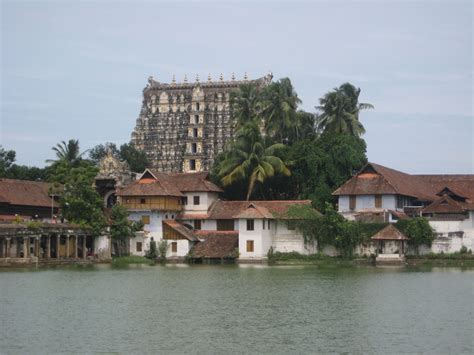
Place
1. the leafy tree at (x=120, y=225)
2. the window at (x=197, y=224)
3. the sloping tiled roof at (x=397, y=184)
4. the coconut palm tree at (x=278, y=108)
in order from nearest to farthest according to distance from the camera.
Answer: the sloping tiled roof at (x=397, y=184) → the leafy tree at (x=120, y=225) → the window at (x=197, y=224) → the coconut palm tree at (x=278, y=108)

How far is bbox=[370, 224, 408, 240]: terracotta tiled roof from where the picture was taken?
5938 centimetres

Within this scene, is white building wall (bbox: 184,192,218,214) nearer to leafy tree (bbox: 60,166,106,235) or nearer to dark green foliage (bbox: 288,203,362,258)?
leafy tree (bbox: 60,166,106,235)

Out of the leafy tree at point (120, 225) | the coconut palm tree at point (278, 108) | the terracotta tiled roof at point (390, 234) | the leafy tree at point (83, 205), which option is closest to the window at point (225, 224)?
the leafy tree at point (120, 225)

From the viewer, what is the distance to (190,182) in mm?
69250

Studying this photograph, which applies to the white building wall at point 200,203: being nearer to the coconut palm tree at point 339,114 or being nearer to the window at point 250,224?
the window at point 250,224

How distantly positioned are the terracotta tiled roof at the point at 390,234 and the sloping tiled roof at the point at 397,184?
3501mm

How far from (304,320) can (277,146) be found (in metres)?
39.6

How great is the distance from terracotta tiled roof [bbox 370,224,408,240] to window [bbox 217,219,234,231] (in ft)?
38.1

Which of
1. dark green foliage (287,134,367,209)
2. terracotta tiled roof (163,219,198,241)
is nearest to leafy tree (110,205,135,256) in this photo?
terracotta tiled roof (163,219,198,241)

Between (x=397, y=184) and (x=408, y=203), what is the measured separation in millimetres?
2176

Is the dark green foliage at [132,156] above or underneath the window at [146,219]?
above

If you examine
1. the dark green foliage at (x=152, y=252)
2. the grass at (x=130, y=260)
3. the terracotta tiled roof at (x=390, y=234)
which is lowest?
the grass at (x=130, y=260)

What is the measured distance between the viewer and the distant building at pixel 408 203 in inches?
2370

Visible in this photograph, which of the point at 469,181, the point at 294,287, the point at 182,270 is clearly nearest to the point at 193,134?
the point at 469,181
